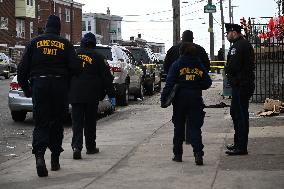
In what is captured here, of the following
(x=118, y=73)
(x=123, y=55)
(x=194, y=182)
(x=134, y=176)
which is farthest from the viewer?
(x=123, y=55)

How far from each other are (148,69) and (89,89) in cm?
1444

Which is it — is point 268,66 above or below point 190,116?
above

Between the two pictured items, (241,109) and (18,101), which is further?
(18,101)

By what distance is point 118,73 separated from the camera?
17328mm

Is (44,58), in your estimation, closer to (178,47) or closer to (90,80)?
(90,80)

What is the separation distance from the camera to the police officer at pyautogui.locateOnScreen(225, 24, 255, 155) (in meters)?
8.83

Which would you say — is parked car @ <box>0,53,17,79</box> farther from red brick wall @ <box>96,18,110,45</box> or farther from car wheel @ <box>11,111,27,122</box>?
red brick wall @ <box>96,18,110,45</box>

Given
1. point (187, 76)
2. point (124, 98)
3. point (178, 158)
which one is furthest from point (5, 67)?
point (187, 76)

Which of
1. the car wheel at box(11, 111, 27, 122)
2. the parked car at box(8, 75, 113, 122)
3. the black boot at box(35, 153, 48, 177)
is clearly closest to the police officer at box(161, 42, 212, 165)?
the black boot at box(35, 153, 48, 177)

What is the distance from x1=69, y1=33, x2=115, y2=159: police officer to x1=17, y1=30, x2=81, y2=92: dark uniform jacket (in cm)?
139

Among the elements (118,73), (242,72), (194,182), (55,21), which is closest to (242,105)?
(242,72)

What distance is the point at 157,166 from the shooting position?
323 inches

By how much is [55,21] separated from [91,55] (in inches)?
58.2

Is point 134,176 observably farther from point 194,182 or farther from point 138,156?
point 138,156
